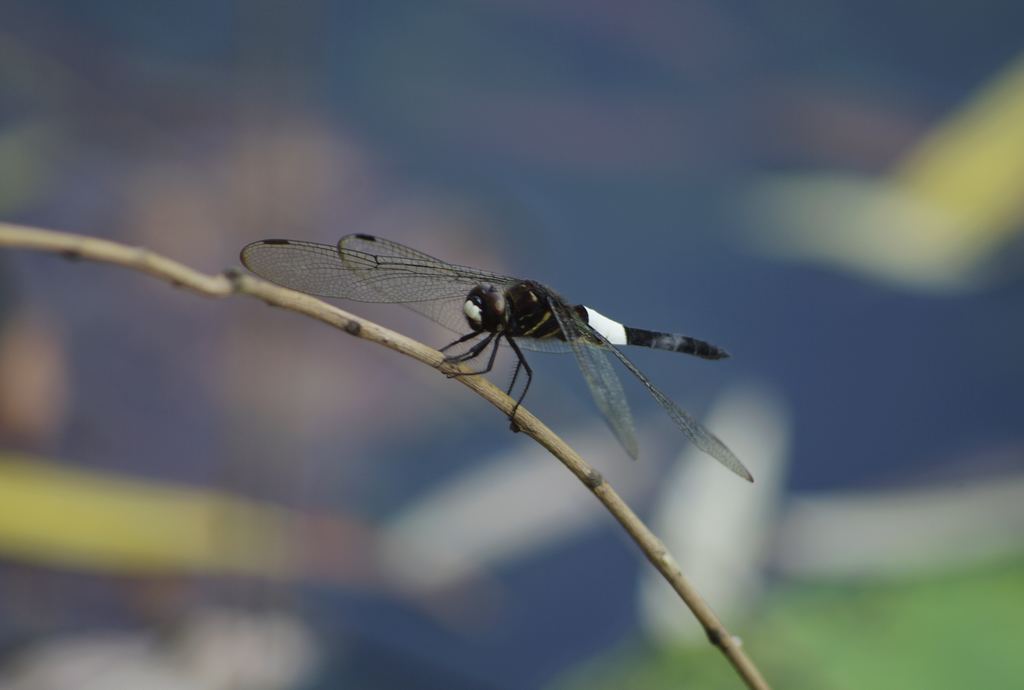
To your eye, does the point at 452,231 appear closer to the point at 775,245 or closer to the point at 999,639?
the point at 775,245

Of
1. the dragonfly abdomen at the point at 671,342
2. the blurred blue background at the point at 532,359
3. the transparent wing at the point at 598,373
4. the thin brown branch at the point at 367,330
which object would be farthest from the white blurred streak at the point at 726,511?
the thin brown branch at the point at 367,330

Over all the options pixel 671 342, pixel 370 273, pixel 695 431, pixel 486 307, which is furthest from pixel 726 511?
pixel 370 273

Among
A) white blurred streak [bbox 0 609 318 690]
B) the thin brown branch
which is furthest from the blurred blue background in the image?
the thin brown branch

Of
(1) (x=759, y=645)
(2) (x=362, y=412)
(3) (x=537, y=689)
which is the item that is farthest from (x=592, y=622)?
(2) (x=362, y=412)

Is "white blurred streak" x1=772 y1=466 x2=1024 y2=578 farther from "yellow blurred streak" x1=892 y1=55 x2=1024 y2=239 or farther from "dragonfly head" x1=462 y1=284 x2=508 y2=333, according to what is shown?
"dragonfly head" x1=462 y1=284 x2=508 y2=333

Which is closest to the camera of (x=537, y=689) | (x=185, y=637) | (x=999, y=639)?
(x=999, y=639)

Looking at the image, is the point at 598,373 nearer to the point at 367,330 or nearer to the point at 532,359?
the point at 367,330
